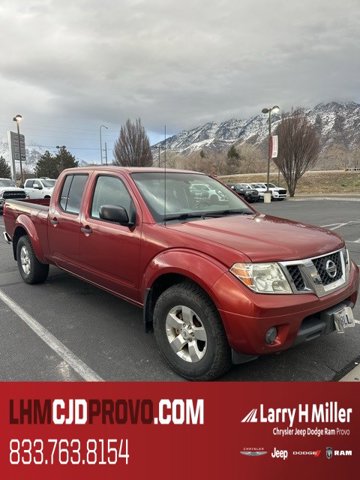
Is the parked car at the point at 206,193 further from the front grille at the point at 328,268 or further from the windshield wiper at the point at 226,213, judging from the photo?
the front grille at the point at 328,268

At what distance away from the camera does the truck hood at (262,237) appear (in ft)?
9.50

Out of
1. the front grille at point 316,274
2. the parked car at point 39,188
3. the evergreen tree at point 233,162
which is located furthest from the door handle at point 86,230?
the evergreen tree at point 233,162

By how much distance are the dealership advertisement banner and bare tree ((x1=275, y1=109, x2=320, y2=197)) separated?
3478 centimetres

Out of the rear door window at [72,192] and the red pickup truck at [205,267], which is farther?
the rear door window at [72,192]

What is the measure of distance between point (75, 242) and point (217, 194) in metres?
1.70

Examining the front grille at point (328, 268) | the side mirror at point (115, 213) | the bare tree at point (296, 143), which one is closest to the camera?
the front grille at point (328, 268)

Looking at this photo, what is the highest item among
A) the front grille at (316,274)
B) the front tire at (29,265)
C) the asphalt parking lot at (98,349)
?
the front grille at (316,274)

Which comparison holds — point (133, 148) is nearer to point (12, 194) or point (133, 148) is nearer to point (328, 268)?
point (12, 194)

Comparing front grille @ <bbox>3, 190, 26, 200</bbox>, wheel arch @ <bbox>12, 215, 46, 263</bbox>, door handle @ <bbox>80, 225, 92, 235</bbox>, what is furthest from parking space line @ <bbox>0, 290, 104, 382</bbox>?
front grille @ <bbox>3, 190, 26, 200</bbox>

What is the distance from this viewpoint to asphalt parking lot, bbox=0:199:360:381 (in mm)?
3291

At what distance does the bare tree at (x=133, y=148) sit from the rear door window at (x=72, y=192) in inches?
831

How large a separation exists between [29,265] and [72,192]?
1.62 meters

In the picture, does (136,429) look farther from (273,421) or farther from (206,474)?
(273,421)

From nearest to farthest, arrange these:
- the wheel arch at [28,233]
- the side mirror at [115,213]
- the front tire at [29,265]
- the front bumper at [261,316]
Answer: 1. the front bumper at [261,316]
2. the side mirror at [115,213]
3. the wheel arch at [28,233]
4. the front tire at [29,265]
